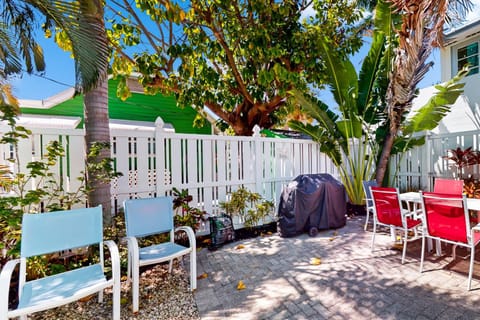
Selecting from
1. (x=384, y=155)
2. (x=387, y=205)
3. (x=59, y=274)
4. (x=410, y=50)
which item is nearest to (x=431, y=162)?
(x=384, y=155)

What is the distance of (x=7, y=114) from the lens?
117 inches

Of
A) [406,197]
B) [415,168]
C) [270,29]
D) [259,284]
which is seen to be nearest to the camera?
[259,284]

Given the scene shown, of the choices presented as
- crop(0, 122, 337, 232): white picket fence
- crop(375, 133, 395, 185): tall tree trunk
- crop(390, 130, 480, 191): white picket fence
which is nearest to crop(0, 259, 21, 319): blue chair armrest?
crop(0, 122, 337, 232): white picket fence

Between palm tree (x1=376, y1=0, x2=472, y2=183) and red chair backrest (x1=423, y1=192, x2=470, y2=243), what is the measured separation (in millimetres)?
3389

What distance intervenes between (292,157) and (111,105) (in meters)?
7.20

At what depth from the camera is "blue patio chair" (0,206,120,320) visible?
208 centimetres

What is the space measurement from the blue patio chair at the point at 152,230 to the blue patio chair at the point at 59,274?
1.24 ft

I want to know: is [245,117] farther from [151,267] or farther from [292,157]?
[151,267]

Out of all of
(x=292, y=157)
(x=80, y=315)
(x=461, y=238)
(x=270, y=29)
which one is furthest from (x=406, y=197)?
(x=80, y=315)

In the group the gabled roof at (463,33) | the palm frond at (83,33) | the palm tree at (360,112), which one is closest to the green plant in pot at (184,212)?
the palm frond at (83,33)

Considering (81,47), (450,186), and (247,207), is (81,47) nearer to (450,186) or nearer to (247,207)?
(247,207)

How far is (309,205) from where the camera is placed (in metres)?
5.26

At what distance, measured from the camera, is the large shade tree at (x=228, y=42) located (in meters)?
5.35

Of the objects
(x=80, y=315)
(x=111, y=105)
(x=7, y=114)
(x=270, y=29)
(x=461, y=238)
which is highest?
(x=270, y=29)
